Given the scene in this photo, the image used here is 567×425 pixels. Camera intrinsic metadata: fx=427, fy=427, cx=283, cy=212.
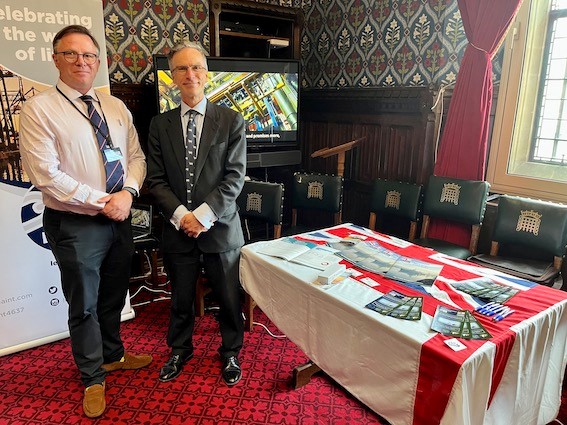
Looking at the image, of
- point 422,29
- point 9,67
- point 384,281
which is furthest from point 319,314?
point 422,29

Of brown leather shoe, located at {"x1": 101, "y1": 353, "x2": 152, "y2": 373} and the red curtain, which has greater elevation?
the red curtain

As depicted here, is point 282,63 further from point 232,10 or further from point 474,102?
point 474,102

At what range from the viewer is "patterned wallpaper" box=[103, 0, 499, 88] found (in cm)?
305

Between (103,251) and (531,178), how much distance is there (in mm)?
2664

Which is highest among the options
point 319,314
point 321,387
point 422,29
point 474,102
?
point 422,29

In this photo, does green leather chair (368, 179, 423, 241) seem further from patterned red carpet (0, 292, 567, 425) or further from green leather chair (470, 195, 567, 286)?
patterned red carpet (0, 292, 567, 425)

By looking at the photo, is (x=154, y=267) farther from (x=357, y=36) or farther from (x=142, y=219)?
(x=357, y=36)

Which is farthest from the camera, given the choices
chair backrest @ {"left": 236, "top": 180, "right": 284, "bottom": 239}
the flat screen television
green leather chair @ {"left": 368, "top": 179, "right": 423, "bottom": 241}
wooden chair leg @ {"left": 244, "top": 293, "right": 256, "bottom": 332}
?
the flat screen television

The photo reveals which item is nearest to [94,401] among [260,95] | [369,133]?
[260,95]

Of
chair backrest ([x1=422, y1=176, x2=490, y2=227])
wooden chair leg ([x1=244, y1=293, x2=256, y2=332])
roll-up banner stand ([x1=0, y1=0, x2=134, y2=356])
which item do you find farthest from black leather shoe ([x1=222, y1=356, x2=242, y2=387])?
chair backrest ([x1=422, y1=176, x2=490, y2=227])

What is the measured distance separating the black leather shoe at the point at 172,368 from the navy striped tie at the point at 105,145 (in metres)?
0.93

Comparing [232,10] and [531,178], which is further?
[232,10]

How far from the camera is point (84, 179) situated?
1.89m

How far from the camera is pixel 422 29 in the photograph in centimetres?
313
